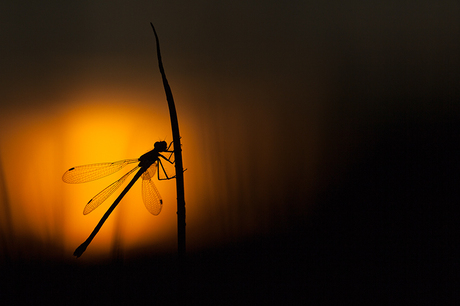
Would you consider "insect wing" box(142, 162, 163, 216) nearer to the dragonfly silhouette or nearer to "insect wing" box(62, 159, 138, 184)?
the dragonfly silhouette

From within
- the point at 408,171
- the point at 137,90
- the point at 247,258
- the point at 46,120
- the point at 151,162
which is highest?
the point at 137,90

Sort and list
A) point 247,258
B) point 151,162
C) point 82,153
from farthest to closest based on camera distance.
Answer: point 247,258 → point 82,153 → point 151,162

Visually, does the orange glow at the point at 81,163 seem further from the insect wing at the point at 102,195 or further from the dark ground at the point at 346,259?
the dark ground at the point at 346,259

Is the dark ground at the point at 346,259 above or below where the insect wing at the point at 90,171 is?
below

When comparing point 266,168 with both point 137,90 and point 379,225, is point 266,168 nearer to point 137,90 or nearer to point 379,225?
point 379,225

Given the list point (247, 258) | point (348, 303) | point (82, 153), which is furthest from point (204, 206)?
point (348, 303)

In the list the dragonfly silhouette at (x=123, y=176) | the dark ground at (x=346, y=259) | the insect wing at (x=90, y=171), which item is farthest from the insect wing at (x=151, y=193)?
the dark ground at (x=346, y=259)

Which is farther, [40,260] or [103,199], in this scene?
[40,260]
